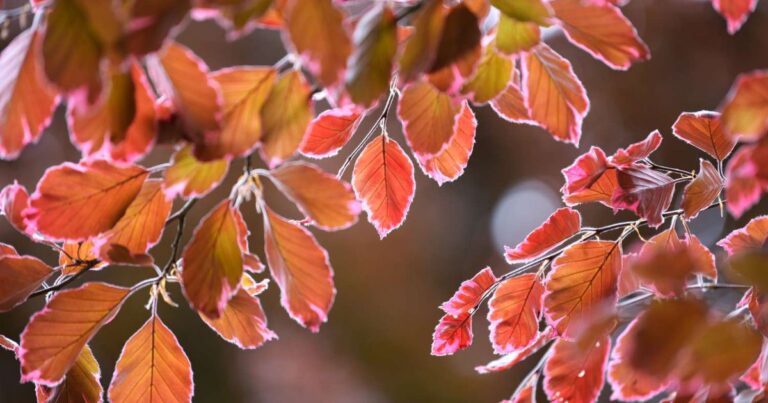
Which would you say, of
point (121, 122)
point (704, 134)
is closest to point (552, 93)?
point (704, 134)

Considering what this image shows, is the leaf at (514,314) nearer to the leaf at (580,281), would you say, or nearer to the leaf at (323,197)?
the leaf at (580,281)

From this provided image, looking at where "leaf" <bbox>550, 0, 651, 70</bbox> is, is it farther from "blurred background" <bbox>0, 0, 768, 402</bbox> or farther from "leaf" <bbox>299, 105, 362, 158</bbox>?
"blurred background" <bbox>0, 0, 768, 402</bbox>

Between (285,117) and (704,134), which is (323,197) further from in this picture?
(704,134)

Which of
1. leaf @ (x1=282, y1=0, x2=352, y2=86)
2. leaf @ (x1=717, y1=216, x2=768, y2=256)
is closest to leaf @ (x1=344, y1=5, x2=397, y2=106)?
leaf @ (x1=282, y1=0, x2=352, y2=86)

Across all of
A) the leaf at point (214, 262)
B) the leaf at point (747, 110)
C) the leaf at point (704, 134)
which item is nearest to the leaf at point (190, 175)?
the leaf at point (214, 262)

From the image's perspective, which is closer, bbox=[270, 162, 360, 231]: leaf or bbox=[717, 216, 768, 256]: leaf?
bbox=[270, 162, 360, 231]: leaf

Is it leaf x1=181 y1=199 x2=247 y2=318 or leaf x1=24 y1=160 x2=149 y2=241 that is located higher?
leaf x1=24 y1=160 x2=149 y2=241
